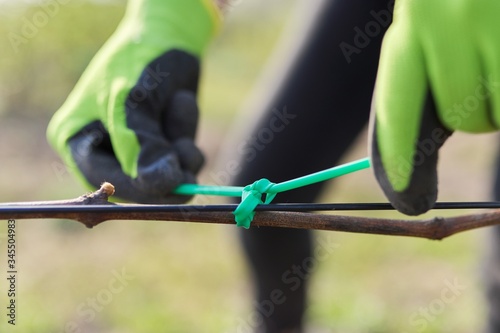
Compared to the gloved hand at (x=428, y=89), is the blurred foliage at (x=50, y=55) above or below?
above

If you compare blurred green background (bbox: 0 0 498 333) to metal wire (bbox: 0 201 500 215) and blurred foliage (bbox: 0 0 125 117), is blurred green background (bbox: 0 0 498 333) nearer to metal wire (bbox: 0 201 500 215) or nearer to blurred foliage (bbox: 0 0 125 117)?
metal wire (bbox: 0 201 500 215)

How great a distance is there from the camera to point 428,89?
0.62 m

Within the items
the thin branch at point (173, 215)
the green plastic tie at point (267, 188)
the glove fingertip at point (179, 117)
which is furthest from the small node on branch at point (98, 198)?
the glove fingertip at point (179, 117)

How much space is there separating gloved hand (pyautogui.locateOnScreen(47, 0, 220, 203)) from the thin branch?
0.14 meters

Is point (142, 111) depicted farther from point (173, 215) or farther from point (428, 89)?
point (428, 89)

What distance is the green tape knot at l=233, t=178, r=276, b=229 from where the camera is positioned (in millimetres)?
649

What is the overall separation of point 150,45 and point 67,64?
4.04 meters

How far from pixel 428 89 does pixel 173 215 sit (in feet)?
0.86

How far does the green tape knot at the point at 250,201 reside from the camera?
0.65 meters

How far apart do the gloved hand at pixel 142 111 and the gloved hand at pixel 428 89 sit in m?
0.27

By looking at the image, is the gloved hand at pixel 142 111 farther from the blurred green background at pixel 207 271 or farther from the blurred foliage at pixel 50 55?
the blurred foliage at pixel 50 55

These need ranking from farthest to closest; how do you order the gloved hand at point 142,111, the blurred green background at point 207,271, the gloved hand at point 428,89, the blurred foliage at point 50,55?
the blurred foliage at point 50,55
the blurred green background at point 207,271
the gloved hand at point 142,111
the gloved hand at point 428,89

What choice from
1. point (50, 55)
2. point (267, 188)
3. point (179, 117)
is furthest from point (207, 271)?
point (50, 55)

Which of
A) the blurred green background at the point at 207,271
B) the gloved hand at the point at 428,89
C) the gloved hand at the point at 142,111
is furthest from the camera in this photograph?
the blurred green background at the point at 207,271
